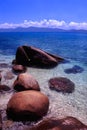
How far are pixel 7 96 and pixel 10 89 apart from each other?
1.04 metres

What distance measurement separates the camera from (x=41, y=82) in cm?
1389

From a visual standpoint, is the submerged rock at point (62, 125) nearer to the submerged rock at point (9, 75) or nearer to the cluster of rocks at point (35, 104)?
the cluster of rocks at point (35, 104)

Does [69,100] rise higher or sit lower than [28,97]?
lower

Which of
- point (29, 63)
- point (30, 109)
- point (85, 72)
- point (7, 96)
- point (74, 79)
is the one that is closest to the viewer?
point (30, 109)

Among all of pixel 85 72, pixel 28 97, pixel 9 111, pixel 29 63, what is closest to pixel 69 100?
pixel 28 97

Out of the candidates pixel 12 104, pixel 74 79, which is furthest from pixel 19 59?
pixel 12 104

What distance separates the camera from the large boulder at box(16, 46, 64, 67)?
1827cm

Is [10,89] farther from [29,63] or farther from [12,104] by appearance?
[29,63]

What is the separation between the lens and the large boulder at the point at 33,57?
18.3 m

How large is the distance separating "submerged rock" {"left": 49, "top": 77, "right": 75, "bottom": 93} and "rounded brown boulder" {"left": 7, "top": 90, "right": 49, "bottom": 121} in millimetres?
3337

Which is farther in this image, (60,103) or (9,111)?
(60,103)

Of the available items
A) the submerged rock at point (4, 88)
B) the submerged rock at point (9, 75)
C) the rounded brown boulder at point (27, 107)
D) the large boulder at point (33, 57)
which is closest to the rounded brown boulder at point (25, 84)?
the submerged rock at point (4, 88)

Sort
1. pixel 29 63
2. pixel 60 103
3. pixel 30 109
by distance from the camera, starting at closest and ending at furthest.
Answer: pixel 30 109, pixel 60 103, pixel 29 63

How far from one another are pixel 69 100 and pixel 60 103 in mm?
614
